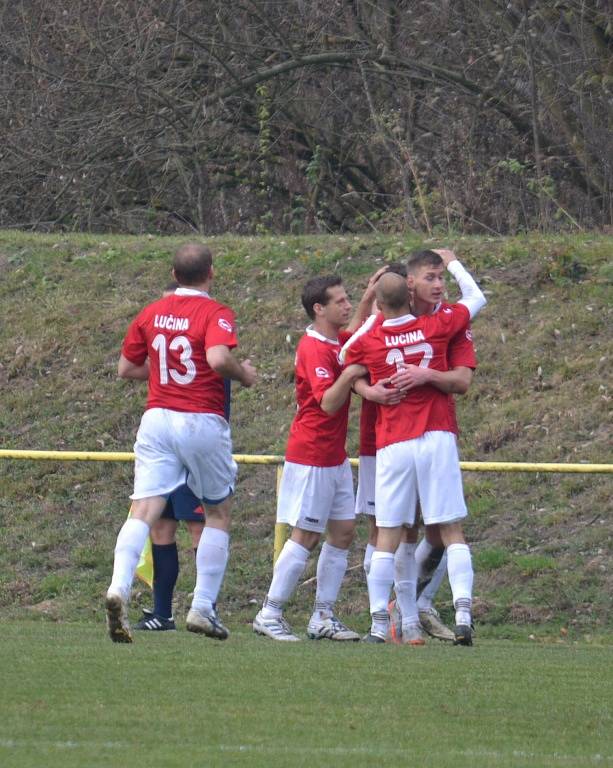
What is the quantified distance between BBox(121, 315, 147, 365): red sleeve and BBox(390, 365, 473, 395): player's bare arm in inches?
55.2

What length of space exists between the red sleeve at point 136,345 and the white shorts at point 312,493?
1.22 m

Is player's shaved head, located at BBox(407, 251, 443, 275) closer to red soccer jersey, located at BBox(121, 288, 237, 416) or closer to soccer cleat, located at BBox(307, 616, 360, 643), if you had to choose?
red soccer jersey, located at BBox(121, 288, 237, 416)

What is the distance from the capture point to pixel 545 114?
66.4 ft

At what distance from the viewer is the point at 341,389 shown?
8.82 m

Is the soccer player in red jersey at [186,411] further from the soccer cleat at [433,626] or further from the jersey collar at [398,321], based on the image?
the soccer cleat at [433,626]

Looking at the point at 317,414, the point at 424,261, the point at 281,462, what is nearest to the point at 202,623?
the point at 317,414

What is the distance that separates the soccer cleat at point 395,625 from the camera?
9.38m

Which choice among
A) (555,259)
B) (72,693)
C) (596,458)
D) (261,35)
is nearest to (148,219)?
(261,35)

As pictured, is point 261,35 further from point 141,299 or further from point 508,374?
point 508,374

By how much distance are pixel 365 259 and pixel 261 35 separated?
19.3 ft

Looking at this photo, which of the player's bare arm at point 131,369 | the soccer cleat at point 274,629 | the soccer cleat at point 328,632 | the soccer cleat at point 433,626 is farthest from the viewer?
the soccer cleat at point 433,626

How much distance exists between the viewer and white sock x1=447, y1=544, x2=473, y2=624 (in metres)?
8.47

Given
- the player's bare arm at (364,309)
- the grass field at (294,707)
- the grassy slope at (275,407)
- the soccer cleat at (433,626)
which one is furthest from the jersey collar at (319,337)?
the grassy slope at (275,407)

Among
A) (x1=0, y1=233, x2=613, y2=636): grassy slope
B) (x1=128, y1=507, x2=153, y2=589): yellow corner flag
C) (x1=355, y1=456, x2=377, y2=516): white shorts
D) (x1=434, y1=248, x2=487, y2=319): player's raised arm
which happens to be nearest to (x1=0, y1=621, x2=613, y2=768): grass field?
(x1=355, y1=456, x2=377, y2=516): white shorts
